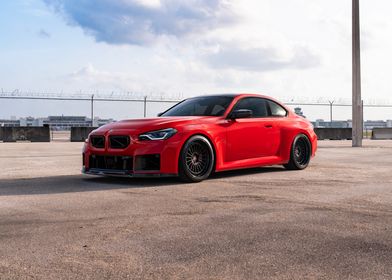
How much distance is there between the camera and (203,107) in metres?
8.04

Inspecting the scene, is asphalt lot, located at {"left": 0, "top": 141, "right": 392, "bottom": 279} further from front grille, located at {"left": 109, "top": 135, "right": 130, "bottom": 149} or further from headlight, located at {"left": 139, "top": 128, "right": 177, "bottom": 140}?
headlight, located at {"left": 139, "top": 128, "right": 177, "bottom": 140}

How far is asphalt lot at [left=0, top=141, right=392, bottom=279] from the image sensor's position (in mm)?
3027

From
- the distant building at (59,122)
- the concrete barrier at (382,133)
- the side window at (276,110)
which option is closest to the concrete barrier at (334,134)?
the concrete barrier at (382,133)

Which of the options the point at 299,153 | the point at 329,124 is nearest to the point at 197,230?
the point at 299,153

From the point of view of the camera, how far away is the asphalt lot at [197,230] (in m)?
3.03

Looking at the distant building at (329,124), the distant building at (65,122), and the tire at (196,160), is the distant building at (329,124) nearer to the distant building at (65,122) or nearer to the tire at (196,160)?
the distant building at (65,122)

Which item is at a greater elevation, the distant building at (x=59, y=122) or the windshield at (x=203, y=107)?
the distant building at (x=59, y=122)

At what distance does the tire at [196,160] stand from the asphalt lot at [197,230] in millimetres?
217

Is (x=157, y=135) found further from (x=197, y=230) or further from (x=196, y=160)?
(x=197, y=230)

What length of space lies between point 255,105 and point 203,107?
1014 millimetres

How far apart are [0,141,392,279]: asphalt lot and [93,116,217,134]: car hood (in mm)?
812

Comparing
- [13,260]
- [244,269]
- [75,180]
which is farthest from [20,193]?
[244,269]

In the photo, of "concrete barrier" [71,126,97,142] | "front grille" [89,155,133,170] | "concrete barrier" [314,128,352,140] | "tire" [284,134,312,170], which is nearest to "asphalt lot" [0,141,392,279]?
"front grille" [89,155,133,170]

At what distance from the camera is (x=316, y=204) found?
529cm
